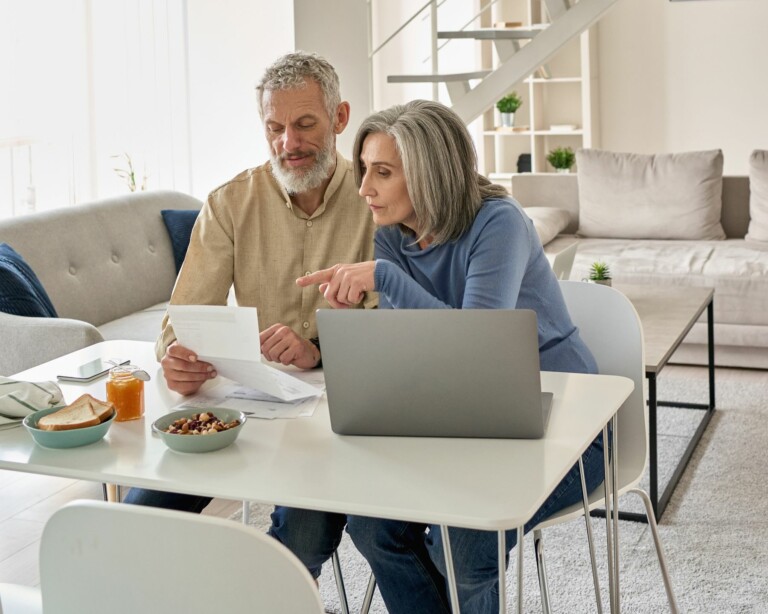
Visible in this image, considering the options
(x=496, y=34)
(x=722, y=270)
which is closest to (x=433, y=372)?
(x=722, y=270)

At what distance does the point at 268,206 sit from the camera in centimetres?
226

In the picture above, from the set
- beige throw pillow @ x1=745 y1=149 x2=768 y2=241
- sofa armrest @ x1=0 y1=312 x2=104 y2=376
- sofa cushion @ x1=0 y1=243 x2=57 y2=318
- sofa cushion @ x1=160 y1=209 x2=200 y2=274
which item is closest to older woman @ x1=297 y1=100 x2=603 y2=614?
sofa armrest @ x1=0 y1=312 x2=104 y2=376

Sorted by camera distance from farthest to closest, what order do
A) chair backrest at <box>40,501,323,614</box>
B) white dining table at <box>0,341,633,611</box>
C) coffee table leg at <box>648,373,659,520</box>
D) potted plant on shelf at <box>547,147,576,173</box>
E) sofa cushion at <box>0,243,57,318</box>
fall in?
1. potted plant on shelf at <box>547,147,576,173</box>
2. sofa cushion at <box>0,243,57,318</box>
3. coffee table leg at <box>648,373,659,520</box>
4. white dining table at <box>0,341,633,611</box>
5. chair backrest at <box>40,501,323,614</box>

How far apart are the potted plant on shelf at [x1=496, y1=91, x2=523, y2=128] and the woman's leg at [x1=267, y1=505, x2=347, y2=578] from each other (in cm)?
589

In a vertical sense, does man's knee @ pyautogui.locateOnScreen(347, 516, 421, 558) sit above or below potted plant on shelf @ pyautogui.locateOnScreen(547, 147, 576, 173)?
below

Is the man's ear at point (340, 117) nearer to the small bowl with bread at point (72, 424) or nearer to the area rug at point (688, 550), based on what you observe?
the small bowl with bread at point (72, 424)

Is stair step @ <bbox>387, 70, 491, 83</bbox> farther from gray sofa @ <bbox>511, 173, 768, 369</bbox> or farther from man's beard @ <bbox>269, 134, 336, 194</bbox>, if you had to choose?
man's beard @ <bbox>269, 134, 336, 194</bbox>

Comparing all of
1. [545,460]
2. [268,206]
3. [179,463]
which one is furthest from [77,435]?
[268,206]

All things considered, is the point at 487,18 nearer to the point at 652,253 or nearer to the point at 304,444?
the point at 652,253

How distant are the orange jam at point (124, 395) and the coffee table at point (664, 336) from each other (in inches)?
60.7

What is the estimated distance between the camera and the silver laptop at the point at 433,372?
1405mm

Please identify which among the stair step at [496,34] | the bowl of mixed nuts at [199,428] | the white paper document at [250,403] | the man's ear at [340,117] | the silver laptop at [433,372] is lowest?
the white paper document at [250,403]

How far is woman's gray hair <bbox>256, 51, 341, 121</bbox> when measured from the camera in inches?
85.0

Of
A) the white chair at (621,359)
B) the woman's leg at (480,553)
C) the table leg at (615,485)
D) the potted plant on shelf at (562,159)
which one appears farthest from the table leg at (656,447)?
the potted plant on shelf at (562,159)
